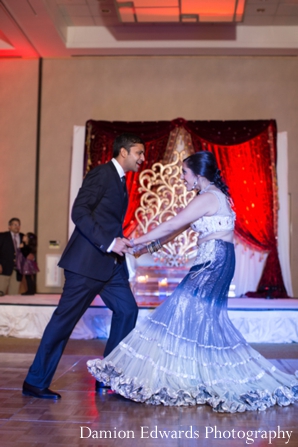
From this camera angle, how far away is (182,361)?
10.8ft

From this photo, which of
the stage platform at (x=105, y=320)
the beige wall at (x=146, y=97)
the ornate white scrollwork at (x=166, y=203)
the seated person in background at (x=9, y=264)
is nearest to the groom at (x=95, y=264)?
the stage platform at (x=105, y=320)

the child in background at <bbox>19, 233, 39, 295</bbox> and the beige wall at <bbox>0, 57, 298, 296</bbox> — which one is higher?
the beige wall at <bbox>0, 57, 298, 296</bbox>

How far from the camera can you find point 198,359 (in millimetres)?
3314

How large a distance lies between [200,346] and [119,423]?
71cm

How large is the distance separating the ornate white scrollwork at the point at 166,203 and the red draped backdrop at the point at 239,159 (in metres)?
0.12

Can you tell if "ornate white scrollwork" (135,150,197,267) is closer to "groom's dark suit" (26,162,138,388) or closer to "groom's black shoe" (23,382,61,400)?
"groom's dark suit" (26,162,138,388)

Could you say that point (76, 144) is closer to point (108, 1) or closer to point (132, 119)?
point (132, 119)

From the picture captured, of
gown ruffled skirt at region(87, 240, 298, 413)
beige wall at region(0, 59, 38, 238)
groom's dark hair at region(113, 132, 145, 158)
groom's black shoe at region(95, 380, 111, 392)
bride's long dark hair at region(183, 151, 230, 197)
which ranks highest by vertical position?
beige wall at region(0, 59, 38, 238)

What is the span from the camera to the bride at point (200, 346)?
321 centimetres

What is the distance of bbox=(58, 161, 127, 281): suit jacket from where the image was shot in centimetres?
339

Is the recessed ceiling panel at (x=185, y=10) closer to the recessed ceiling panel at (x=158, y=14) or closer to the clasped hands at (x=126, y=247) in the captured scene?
the recessed ceiling panel at (x=158, y=14)

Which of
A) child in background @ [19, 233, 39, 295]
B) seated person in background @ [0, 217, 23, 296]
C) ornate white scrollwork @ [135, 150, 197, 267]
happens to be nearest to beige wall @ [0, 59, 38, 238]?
child in background @ [19, 233, 39, 295]

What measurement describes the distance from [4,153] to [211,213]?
20.7ft

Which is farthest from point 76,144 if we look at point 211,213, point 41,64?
point 211,213
